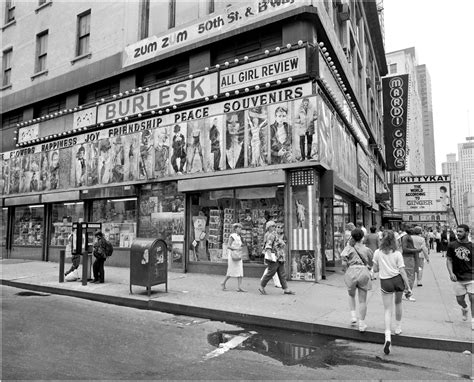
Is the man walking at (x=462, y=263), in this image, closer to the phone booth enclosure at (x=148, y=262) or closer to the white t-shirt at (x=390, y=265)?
the white t-shirt at (x=390, y=265)

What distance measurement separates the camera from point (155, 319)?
7340mm

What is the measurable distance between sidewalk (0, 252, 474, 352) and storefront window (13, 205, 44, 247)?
234 inches

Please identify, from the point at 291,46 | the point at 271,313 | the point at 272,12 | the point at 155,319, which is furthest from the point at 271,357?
the point at 272,12

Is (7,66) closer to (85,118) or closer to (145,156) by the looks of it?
(85,118)

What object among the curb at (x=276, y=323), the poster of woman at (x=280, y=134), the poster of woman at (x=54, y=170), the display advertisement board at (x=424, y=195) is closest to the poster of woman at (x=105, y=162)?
the poster of woman at (x=54, y=170)

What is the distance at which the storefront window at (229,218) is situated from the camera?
38.4 feet

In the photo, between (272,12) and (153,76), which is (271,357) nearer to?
(272,12)

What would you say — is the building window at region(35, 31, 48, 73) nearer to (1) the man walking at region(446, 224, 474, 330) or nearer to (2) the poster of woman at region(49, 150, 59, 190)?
(2) the poster of woman at region(49, 150, 59, 190)

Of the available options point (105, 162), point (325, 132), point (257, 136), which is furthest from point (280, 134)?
point (105, 162)

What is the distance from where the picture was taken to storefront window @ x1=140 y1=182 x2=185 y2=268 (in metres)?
13.3

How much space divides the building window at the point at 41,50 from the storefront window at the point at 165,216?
33.8 feet

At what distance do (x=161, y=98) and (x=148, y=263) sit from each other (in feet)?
24.6

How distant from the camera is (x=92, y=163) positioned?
52.6 ft

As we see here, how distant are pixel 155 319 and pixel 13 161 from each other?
16.1 m
